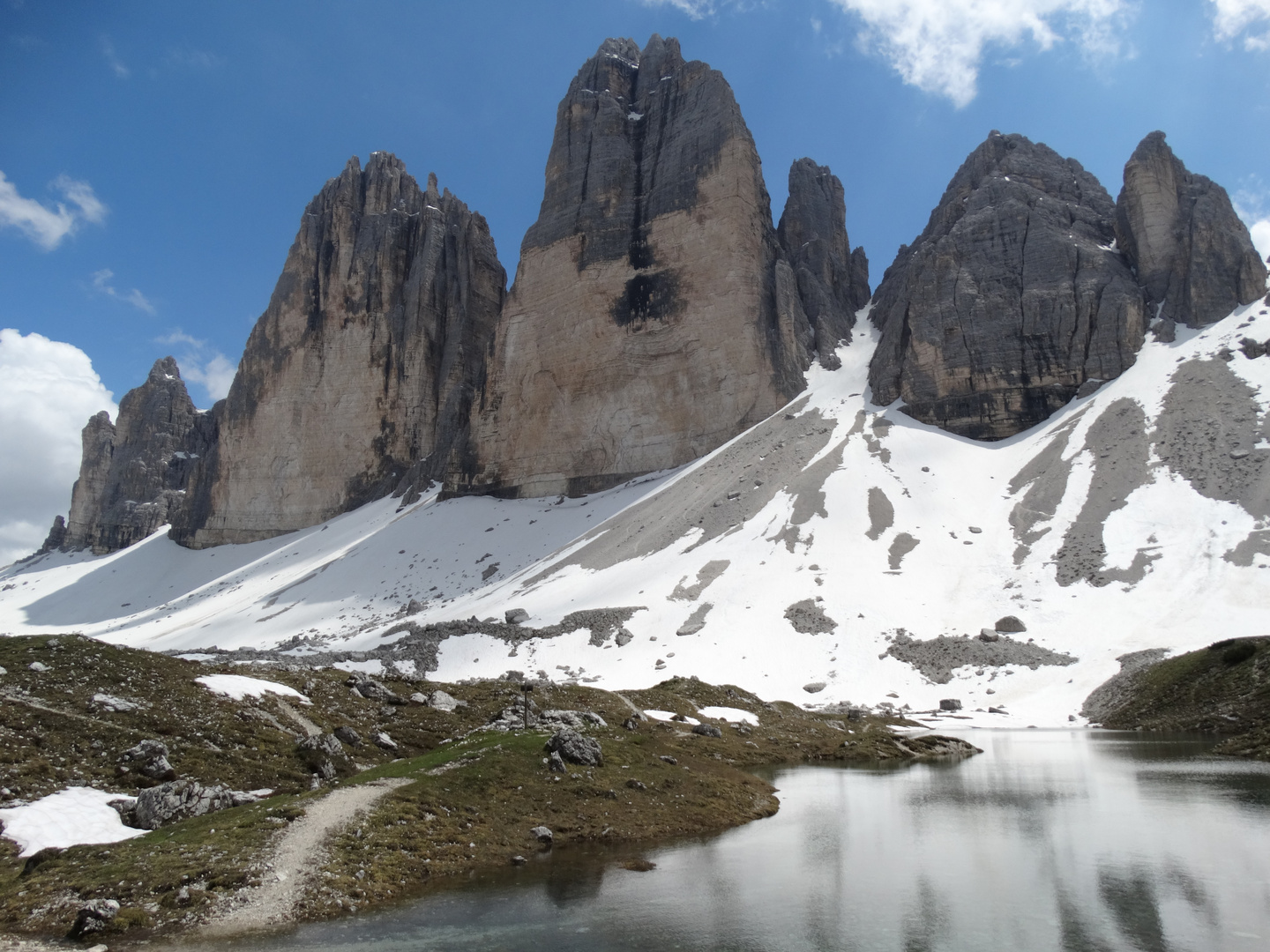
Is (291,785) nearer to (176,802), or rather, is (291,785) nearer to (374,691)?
(176,802)

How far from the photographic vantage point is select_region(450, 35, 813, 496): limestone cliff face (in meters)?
80.0

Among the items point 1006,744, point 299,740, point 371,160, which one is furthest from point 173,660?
point 371,160

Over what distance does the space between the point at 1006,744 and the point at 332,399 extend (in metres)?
98.3

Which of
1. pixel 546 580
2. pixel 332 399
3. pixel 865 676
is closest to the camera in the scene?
pixel 865 676

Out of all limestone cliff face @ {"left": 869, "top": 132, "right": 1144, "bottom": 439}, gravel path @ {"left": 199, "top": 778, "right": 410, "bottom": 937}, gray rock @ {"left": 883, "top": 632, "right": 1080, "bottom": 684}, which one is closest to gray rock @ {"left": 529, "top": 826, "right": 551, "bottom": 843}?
gravel path @ {"left": 199, "top": 778, "right": 410, "bottom": 937}

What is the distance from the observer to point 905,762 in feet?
86.4

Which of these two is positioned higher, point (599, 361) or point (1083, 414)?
point (599, 361)

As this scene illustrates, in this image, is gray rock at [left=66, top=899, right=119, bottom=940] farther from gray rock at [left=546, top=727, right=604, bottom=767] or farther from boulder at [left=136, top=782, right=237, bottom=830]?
gray rock at [left=546, top=727, right=604, bottom=767]

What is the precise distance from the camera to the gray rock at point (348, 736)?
19.0 metres

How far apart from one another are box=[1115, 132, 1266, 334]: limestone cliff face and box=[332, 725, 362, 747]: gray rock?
76.9 meters

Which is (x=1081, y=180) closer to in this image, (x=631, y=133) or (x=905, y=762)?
(x=631, y=133)

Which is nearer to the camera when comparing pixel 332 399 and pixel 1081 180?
pixel 1081 180

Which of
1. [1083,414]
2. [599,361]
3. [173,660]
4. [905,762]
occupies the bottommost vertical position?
[905,762]

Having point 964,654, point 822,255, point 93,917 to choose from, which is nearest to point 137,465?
point 822,255
